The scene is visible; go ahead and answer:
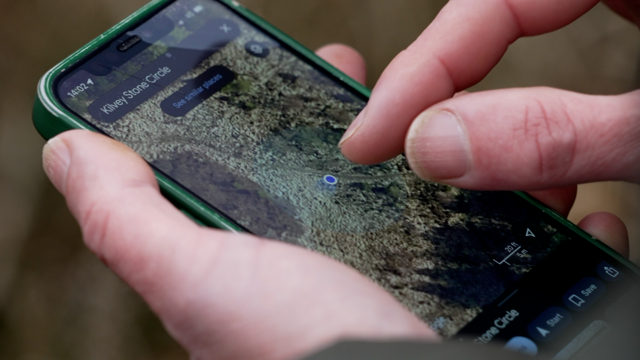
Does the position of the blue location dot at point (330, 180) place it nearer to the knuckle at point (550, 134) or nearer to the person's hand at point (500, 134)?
the person's hand at point (500, 134)

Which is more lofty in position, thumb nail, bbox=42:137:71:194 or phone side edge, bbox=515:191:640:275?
phone side edge, bbox=515:191:640:275

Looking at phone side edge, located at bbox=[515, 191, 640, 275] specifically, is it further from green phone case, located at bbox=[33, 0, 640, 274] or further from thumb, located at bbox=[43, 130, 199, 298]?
thumb, located at bbox=[43, 130, 199, 298]

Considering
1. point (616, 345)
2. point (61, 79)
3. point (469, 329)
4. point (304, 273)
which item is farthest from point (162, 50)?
point (616, 345)

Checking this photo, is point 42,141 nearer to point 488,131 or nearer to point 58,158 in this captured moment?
point 58,158

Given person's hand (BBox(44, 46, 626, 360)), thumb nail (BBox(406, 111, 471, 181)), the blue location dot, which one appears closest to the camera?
person's hand (BBox(44, 46, 626, 360))

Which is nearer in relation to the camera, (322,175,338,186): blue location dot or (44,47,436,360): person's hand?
(44,47,436,360): person's hand

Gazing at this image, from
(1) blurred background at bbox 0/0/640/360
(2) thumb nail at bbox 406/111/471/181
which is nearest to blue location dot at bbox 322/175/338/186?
(2) thumb nail at bbox 406/111/471/181

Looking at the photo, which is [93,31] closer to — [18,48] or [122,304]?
[18,48]
